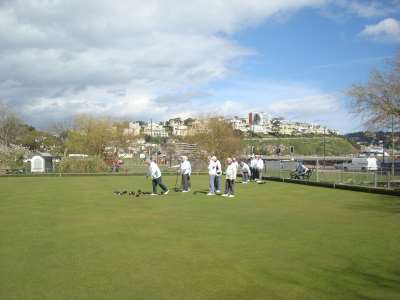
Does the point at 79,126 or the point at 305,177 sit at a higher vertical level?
the point at 79,126

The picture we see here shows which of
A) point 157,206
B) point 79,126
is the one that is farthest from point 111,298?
point 79,126

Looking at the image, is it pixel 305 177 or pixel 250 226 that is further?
pixel 305 177

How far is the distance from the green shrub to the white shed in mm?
1396

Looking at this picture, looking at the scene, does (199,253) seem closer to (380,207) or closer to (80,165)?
(380,207)

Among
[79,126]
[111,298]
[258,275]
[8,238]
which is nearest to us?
[111,298]

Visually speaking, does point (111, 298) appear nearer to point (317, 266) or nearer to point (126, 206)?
point (317, 266)

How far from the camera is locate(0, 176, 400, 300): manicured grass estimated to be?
629 cm

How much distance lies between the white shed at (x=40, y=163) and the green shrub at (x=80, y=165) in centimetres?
140

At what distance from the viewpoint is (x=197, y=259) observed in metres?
7.97

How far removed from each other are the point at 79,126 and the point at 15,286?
61849 millimetres

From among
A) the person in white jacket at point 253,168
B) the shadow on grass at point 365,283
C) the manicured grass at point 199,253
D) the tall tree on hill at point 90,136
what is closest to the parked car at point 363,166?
the person in white jacket at point 253,168

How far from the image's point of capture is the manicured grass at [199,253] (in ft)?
20.6

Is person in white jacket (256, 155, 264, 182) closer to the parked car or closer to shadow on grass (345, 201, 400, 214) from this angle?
the parked car

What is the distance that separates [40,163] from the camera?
4472 cm
